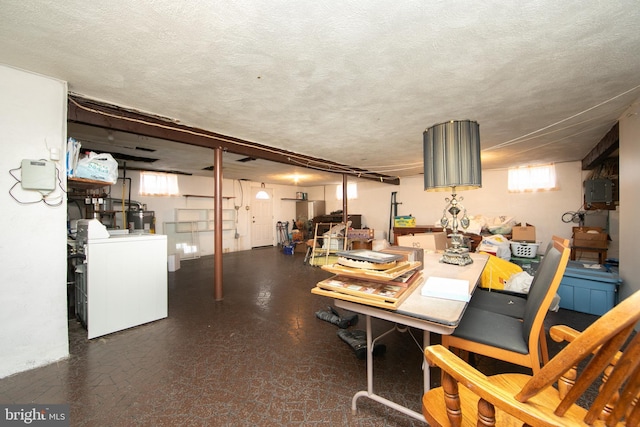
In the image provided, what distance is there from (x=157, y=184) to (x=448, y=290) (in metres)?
7.12

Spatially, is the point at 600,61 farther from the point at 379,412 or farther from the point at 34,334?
the point at 34,334

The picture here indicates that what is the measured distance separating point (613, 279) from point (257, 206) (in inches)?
341

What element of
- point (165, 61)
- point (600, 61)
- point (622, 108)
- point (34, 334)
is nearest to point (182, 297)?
point (34, 334)

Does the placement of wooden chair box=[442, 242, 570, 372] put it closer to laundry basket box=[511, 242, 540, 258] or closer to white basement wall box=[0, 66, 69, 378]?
white basement wall box=[0, 66, 69, 378]

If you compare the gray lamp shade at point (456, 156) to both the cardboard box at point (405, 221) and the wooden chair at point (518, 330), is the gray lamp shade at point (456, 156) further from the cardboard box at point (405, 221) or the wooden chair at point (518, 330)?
the cardboard box at point (405, 221)

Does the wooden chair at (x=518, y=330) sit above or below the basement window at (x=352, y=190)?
below

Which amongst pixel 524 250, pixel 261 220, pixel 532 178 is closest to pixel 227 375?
pixel 524 250

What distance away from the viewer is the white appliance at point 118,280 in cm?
259

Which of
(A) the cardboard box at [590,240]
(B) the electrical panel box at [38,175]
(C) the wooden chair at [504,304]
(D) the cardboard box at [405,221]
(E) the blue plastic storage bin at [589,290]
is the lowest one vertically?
(E) the blue plastic storage bin at [589,290]

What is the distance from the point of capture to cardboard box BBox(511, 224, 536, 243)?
5467mm

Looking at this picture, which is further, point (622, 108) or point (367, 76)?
point (622, 108)

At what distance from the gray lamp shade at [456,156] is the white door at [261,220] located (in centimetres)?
784

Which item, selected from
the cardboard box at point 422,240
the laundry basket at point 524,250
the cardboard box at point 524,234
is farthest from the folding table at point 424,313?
the cardboard box at point 524,234

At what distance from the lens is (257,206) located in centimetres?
927
